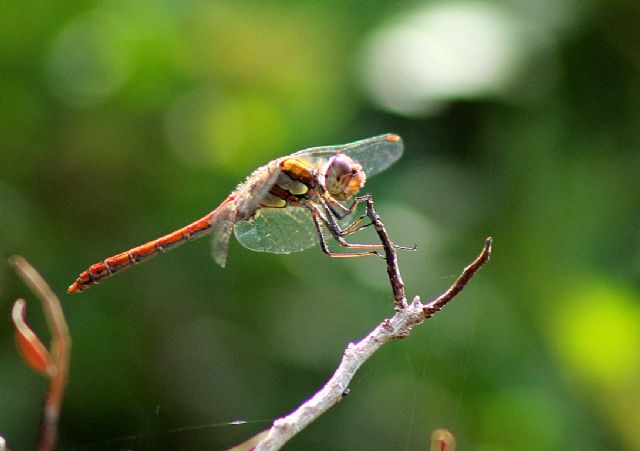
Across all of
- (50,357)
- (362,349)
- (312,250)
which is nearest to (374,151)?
(312,250)

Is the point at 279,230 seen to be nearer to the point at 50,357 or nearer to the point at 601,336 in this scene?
the point at 601,336

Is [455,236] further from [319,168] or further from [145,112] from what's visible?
[145,112]

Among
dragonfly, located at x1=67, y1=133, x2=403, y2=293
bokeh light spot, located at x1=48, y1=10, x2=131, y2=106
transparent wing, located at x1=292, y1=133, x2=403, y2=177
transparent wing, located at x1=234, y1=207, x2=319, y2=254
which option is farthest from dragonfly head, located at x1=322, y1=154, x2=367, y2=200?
bokeh light spot, located at x1=48, y1=10, x2=131, y2=106

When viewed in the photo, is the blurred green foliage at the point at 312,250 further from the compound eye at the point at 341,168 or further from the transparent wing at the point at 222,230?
the compound eye at the point at 341,168

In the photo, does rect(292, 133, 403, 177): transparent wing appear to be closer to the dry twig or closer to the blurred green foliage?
the blurred green foliage

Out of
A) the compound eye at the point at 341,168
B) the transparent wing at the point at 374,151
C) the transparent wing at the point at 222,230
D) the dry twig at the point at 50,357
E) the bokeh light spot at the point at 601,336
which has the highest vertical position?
the dry twig at the point at 50,357

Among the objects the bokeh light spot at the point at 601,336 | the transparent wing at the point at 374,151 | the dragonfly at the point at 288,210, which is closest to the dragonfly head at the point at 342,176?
the dragonfly at the point at 288,210

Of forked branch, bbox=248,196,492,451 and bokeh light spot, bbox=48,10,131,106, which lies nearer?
forked branch, bbox=248,196,492,451
